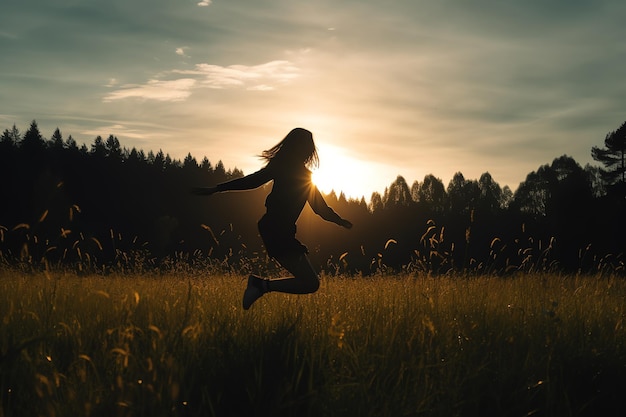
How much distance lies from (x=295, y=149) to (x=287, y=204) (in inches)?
26.0

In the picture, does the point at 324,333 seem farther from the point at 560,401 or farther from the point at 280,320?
the point at 560,401

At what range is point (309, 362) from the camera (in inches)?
149

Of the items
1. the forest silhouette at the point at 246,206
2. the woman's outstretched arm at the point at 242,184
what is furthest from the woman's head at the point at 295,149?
the forest silhouette at the point at 246,206

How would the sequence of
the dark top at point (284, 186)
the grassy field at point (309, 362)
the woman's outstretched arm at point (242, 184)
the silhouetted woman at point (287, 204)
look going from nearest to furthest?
the grassy field at point (309, 362), the woman's outstretched arm at point (242, 184), the silhouetted woman at point (287, 204), the dark top at point (284, 186)

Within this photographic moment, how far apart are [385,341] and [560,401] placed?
133 centimetres

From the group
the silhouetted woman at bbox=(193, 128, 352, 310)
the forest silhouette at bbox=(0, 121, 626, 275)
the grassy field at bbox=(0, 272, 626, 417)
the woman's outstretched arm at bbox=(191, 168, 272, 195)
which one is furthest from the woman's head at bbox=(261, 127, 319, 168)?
the forest silhouette at bbox=(0, 121, 626, 275)

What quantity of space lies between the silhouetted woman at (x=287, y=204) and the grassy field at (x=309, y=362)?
1.03 ft

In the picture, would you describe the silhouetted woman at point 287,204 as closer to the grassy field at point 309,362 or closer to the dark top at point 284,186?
the dark top at point 284,186

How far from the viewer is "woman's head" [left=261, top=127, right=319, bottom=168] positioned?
20.2 ft

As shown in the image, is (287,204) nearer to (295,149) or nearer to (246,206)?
(295,149)

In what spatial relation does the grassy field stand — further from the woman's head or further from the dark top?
the woman's head

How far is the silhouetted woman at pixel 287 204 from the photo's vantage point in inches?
229

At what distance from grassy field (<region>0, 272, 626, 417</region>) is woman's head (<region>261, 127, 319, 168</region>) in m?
1.71

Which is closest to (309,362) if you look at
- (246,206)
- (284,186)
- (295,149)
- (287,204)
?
(287,204)
